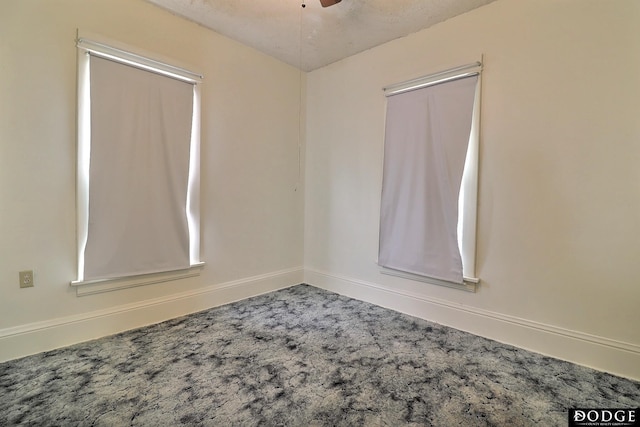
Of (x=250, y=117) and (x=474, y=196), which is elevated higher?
(x=250, y=117)

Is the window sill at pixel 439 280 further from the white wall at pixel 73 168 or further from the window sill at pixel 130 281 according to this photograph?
the window sill at pixel 130 281

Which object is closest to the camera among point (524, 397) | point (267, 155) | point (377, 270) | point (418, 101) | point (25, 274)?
point (524, 397)

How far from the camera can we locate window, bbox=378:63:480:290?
2510mm

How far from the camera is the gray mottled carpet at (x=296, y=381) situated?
59.2 inches

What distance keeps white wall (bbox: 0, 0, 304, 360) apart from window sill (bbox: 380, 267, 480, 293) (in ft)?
4.34

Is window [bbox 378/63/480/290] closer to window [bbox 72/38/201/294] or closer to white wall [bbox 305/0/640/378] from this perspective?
white wall [bbox 305/0/640/378]

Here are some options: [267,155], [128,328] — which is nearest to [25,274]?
[128,328]

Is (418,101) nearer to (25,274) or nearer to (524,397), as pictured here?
(524,397)

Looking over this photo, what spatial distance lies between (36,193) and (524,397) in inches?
131

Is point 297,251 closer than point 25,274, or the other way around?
point 25,274

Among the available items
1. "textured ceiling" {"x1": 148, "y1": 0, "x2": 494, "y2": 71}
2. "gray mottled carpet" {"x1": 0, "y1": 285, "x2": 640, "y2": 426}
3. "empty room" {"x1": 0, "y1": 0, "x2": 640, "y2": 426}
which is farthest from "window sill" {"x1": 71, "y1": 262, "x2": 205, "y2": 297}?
"textured ceiling" {"x1": 148, "y1": 0, "x2": 494, "y2": 71}

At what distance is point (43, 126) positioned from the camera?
2.04 meters

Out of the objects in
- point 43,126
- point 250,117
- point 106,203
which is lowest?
point 106,203

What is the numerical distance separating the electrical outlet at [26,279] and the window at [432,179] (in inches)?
110
